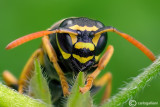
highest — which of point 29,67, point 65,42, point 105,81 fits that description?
point 65,42

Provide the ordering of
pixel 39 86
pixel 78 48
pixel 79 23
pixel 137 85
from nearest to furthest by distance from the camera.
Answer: pixel 137 85 < pixel 39 86 < pixel 78 48 < pixel 79 23

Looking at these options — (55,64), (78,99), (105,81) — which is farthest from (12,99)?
(105,81)

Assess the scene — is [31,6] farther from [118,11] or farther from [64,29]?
[64,29]

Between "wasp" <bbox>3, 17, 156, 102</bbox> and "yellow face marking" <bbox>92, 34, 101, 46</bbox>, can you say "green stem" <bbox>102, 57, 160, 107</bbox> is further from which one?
"yellow face marking" <bbox>92, 34, 101, 46</bbox>

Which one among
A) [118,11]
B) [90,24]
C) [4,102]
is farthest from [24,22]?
[4,102]

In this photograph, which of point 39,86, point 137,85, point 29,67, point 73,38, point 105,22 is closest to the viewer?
point 137,85

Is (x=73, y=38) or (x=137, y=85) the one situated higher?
(x=73, y=38)

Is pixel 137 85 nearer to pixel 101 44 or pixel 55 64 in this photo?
pixel 101 44
